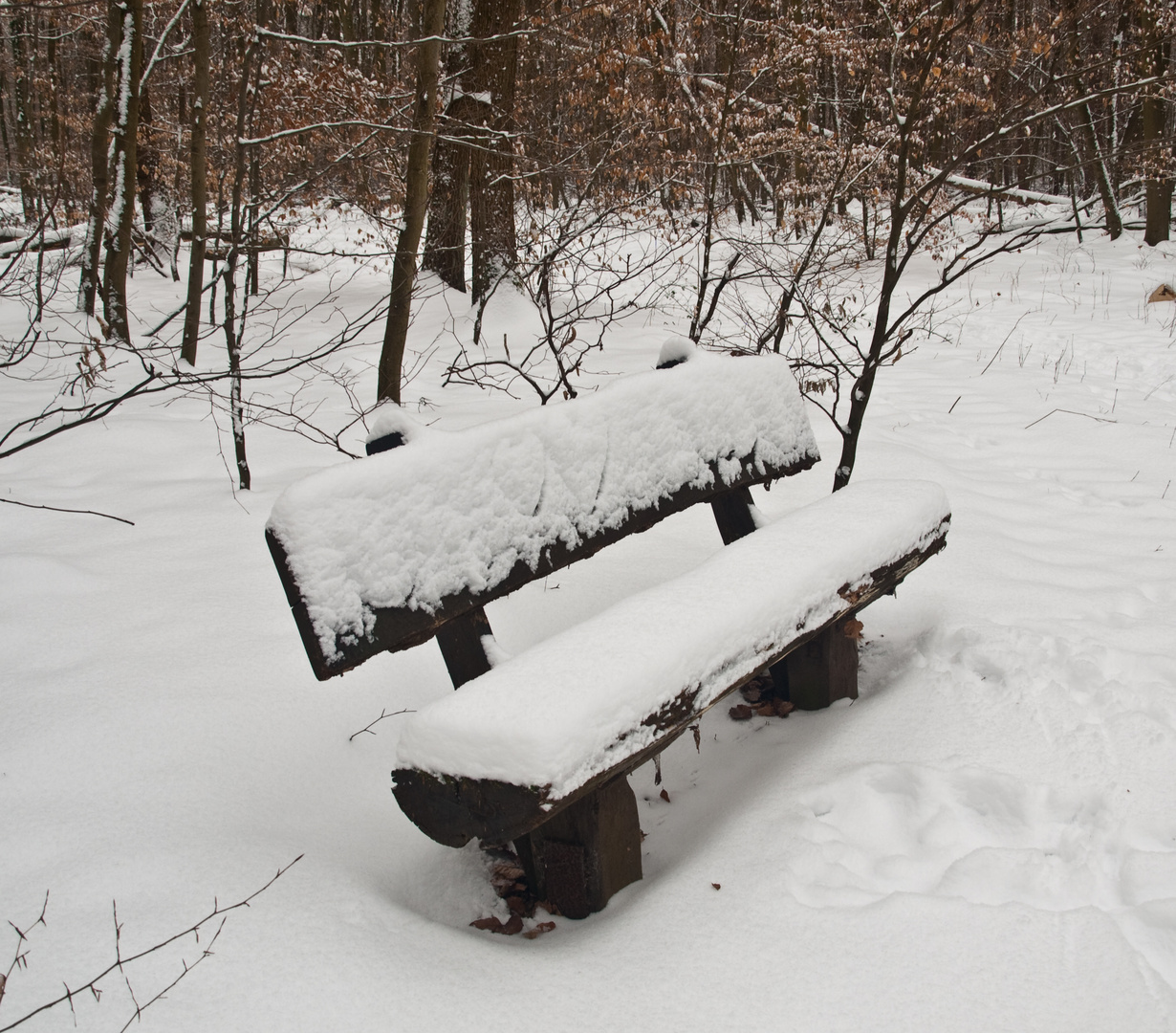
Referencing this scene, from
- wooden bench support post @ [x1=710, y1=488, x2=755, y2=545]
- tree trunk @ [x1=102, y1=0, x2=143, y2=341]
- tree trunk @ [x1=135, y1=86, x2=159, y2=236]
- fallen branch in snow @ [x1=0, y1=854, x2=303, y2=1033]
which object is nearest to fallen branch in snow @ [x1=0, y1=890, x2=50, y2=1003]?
fallen branch in snow @ [x1=0, y1=854, x2=303, y2=1033]

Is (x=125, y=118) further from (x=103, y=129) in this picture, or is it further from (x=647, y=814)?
(x=647, y=814)

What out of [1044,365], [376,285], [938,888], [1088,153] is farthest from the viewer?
[1088,153]

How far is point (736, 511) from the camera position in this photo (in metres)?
2.64

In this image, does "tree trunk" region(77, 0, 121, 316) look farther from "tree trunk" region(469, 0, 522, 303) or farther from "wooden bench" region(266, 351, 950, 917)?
"wooden bench" region(266, 351, 950, 917)

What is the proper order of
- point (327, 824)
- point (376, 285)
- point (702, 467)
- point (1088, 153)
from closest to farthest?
point (327, 824) < point (702, 467) < point (376, 285) < point (1088, 153)

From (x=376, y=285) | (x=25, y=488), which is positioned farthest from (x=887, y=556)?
(x=376, y=285)

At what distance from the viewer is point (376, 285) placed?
1038 centimetres

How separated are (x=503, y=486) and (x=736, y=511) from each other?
1031 mm

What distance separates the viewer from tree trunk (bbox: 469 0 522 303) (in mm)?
7375

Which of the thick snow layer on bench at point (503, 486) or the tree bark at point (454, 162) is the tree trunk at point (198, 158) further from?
the thick snow layer on bench at point (503, 486)

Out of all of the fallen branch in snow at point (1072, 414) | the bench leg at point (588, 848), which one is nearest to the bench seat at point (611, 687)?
the bench leg at point (588, 848)

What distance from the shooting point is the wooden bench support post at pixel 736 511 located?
2.63m

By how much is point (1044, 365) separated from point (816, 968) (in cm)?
626

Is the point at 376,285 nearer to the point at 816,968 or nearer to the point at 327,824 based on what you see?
the point at 327,824
